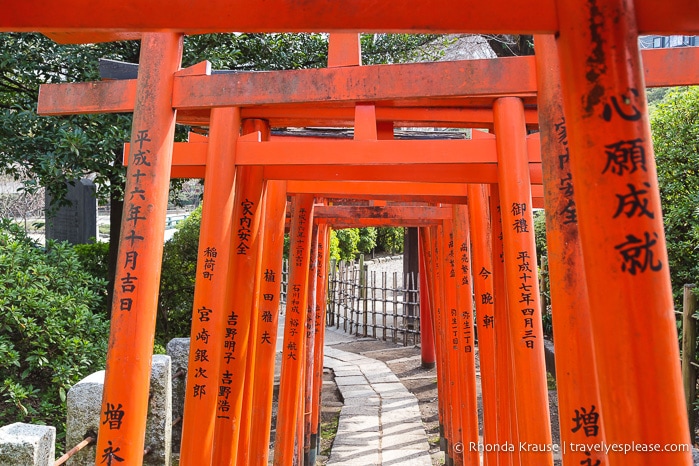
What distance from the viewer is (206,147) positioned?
3.84m

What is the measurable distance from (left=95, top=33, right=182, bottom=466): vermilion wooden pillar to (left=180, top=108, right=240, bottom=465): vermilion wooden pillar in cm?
48

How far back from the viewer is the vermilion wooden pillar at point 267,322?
4.81 meters

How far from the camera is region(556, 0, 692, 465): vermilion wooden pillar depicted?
56.9 inches

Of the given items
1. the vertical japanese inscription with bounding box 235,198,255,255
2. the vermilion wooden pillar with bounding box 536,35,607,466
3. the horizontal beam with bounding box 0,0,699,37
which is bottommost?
the vermilion wooden pillar with bounding box 536,35,607,466

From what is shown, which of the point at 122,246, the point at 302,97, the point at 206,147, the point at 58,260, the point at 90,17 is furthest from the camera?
the point at 58,260

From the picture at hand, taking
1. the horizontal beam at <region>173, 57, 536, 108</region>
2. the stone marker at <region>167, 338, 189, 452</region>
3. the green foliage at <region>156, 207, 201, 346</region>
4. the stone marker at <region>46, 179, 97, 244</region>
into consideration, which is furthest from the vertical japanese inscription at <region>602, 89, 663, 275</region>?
the stone marker at <region>46, 179, 97, 244</region>

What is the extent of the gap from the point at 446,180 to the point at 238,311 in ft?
5.14

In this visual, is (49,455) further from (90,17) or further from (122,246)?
(90,17)

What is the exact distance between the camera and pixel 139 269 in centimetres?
287

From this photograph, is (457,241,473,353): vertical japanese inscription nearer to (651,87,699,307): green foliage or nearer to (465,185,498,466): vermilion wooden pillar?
(465,185,498,466): vermilion wooden pillar

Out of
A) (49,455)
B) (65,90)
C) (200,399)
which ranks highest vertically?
(65,90)

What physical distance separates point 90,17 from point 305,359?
583 cm

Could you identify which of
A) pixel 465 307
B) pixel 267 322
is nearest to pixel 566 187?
pixel 267 322

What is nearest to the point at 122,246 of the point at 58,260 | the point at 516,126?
the point at 516,126
